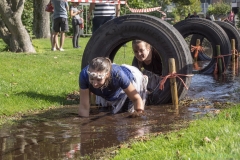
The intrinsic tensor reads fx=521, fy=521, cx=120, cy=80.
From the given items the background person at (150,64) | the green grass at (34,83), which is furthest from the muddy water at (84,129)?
the green grass at (34,83)

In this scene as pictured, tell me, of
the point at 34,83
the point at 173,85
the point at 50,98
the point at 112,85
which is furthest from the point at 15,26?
the point at 112,85

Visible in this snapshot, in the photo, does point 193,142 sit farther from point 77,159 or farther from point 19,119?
point 19,119

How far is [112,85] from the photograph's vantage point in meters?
6.99

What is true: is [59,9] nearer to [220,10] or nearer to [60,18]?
[60,18]

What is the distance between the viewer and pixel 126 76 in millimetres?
6922

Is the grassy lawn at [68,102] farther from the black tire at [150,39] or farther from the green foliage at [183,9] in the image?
the green foliage at [183,9]

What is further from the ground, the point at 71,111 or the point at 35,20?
the point at 35,20

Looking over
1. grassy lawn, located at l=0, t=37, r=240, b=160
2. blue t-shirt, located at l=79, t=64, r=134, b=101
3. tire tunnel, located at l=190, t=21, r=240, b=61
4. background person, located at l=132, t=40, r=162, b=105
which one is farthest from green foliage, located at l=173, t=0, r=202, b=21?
blue t-shirt, located at l=79, t=64, r=134, b=101

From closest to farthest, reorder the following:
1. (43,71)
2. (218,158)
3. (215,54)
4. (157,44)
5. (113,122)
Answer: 1. (218,158)
2. (113,122)
3. (157,44)
4. (43,71)
5. (215,54)

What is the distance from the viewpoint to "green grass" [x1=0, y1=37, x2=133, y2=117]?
301 inches

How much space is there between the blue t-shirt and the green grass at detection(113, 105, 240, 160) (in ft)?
4.87

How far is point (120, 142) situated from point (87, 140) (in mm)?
385

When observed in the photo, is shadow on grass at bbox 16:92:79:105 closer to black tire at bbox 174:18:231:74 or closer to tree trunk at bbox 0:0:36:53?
black tire at bbox 174:18:231:74

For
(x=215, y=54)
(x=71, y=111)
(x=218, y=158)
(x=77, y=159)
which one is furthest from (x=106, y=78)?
(x=215, y=54)
